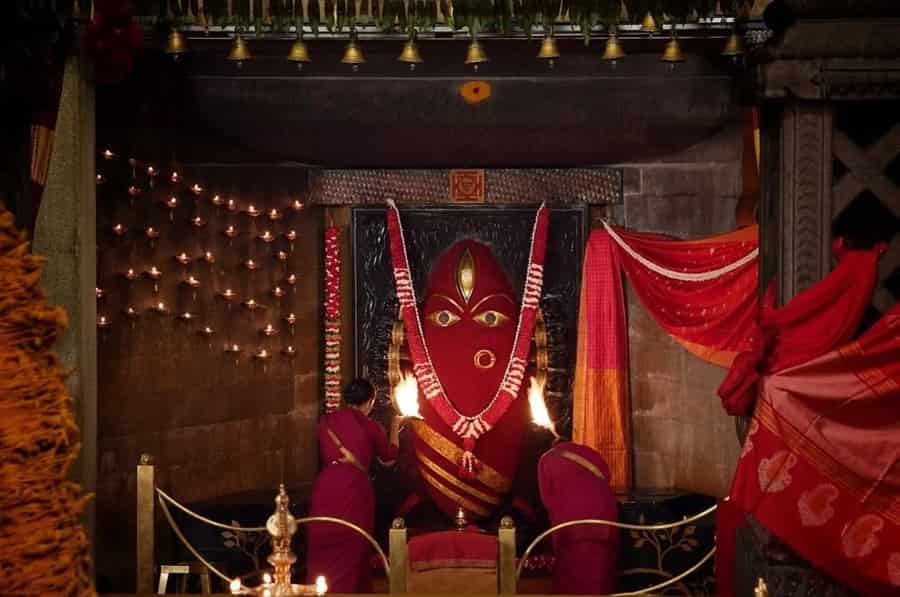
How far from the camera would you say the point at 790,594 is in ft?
25.2

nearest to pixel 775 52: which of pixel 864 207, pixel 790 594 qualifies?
pixel 864 207

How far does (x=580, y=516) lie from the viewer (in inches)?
413

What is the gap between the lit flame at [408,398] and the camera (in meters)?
12.2

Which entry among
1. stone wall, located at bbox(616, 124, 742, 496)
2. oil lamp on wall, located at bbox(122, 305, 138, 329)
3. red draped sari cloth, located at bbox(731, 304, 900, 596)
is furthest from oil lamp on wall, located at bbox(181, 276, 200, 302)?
red draped sari cloth, located at bbox(731, 304, 900, 596)

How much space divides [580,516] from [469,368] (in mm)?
2459

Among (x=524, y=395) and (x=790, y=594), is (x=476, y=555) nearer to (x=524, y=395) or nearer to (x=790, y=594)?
(x=524, y=395)

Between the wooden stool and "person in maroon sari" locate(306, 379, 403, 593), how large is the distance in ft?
2.37

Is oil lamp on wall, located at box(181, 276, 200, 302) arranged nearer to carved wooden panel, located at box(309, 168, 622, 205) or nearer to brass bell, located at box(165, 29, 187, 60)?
carved wooden panel, located at box(309, 168, 622, 205)

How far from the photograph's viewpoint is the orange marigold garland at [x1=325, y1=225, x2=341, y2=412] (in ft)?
43.1

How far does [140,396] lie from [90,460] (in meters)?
2.42

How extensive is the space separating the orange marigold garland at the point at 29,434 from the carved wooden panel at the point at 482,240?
7271mm

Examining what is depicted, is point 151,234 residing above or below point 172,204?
below

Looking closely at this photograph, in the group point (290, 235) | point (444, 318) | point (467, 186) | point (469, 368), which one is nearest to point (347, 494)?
point (469, 368)

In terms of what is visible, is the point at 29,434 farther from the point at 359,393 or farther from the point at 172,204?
the point at 172,204
